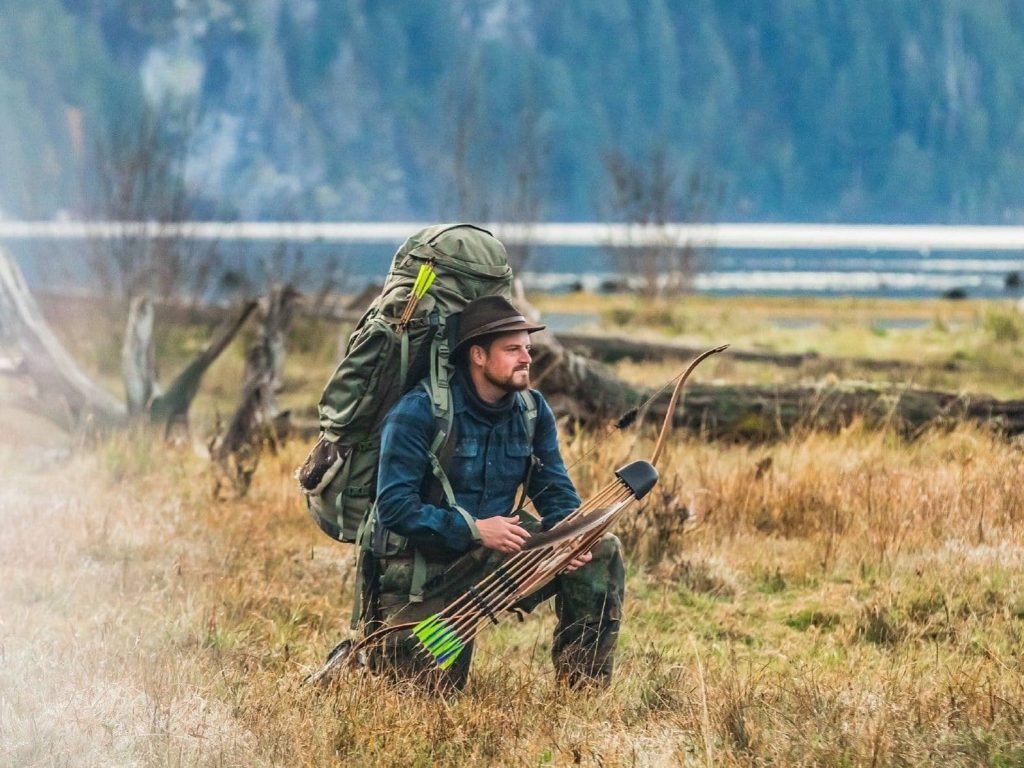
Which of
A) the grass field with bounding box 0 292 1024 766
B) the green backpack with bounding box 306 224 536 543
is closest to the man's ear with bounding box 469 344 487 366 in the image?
the green backpack with bounding box 306 224 536 543

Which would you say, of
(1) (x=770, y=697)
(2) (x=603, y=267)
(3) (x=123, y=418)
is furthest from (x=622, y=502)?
(2) (x=603, y=267)

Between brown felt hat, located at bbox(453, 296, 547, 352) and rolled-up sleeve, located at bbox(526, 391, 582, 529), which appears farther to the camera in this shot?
rolled-up sleeve, located at bbox(526, 391, 582, 529)

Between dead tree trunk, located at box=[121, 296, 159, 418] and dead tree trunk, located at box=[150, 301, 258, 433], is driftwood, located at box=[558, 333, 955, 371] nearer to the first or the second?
dead tree trunk, located at box=[150, 301, 258, 433]

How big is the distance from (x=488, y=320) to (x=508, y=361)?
0.14 metres

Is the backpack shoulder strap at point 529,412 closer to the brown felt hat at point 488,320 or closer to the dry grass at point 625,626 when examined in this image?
the brown felt hat at point 488,320

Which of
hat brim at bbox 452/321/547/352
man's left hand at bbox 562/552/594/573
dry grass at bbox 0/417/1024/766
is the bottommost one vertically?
dry grass at bbox 0/417/1024/766

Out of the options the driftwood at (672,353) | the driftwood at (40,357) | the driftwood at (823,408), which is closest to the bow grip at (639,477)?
the driftwood at (823,408)

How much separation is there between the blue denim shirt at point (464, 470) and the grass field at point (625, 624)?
0.46m

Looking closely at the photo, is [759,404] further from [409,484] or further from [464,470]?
[409,484]

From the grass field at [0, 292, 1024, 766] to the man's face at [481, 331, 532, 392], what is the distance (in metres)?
0.86

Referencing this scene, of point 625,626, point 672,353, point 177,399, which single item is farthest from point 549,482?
point 672,353

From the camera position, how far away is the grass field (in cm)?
434

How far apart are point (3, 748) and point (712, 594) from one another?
367 cm

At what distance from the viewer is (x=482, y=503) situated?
4609 mm
